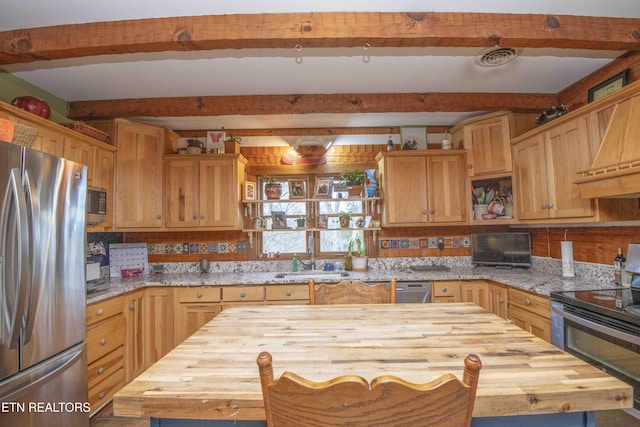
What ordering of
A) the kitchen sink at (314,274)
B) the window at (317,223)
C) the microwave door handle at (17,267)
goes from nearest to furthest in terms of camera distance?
the microwave door handle at (17,267) < the kitchen sink at (314,274) < the window at (317,223)

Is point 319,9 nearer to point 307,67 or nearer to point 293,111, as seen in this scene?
point 307,67

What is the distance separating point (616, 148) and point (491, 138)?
1204 millimetres

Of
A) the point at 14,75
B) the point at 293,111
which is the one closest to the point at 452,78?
the point at 293,111

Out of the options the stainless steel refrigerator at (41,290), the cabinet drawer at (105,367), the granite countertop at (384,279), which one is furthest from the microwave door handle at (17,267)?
the cabinet drawer at (105,367)

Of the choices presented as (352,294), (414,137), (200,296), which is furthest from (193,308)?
(414,137)

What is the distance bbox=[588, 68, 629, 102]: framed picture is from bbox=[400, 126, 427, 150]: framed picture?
1.42 metres

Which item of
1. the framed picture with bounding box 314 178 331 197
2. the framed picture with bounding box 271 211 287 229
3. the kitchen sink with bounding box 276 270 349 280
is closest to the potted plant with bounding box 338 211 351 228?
the framed picture with bounding box 314 178 331 197

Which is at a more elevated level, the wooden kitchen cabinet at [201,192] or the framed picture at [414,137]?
the framed picture at [414,137]

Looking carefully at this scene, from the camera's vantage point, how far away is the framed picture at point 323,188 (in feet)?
11.5

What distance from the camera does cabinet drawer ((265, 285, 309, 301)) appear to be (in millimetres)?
2787

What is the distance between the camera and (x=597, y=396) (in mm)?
771

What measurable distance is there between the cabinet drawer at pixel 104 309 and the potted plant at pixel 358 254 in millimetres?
2194

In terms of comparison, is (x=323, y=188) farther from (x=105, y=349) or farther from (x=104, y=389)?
(x=104, y=389)

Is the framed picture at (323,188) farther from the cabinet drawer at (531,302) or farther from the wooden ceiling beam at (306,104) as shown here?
the cabinet drawer at (531,302)
